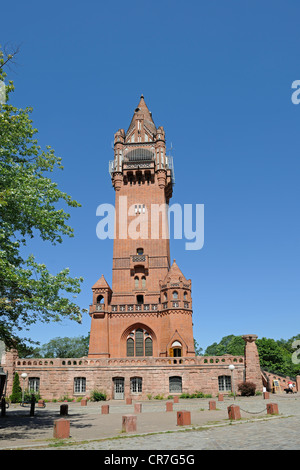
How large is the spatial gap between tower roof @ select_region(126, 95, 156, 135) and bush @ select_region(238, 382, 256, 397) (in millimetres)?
35331

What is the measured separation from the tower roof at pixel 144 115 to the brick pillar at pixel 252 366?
3200 centimetres

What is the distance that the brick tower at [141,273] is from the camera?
39.4 metres

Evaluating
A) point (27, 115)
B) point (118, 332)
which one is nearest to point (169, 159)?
point (118, 332)

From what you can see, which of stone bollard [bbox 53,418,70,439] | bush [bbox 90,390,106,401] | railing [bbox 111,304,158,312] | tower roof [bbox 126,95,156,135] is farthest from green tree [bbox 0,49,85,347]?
tower roof [bbox 126,95,156,135]

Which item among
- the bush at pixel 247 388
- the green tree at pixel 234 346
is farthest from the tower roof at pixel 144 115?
the green tree at pixel 234 346

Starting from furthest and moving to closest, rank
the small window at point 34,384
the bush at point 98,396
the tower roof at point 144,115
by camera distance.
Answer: the tower roof at point 144,115 → the small window at point 34,384 → the bush at point 98,396

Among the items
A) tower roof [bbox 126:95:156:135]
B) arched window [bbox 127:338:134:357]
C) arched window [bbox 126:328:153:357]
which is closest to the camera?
arched window [bbox 126:328:153:357]

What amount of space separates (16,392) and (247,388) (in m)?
18.4

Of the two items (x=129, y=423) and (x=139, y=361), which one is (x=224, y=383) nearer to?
(x=139, y=361)

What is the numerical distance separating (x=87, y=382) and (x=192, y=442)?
24.8 metres

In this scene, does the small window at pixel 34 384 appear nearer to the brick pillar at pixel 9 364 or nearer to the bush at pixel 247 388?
the brick pillar at pixel 9 364

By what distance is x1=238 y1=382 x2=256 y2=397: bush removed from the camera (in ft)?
97.7

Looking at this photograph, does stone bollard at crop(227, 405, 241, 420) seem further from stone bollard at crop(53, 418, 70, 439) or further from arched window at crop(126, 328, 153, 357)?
arched window at crop(126, 328, 153, 357)

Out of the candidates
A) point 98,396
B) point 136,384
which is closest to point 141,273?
point 136,384
